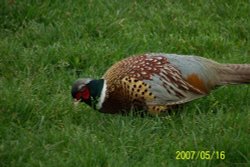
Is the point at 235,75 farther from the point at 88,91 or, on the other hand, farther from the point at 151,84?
the point at 88,91

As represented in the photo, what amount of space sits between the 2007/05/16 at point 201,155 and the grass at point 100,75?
3cm

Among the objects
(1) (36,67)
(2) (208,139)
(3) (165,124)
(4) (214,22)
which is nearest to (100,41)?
(1) (36,67)

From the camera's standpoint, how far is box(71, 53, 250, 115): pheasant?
4992mm

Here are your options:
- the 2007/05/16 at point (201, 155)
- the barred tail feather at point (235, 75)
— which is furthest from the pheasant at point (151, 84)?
the 2007/05/16 at point (201, 155)

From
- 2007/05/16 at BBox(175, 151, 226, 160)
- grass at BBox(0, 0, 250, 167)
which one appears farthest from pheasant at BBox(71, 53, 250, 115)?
2007/05/16 at BBox(175, 151, 226, 160)

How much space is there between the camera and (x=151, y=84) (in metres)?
5.01

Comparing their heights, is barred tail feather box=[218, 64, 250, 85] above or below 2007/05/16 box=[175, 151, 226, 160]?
above

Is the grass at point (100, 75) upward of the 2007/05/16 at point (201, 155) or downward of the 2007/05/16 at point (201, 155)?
upward

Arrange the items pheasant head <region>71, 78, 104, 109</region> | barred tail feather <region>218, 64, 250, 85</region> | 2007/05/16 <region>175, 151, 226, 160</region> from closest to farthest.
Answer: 2007/05/16 <region>175, 151, 226, 160</region> → pheasant head <region>71, 78, 104, 109</region> → barred tail feather <region>218, 64, 250, 85</region>

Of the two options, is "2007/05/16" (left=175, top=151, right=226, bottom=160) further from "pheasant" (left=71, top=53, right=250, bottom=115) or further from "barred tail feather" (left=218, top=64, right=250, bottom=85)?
"barred tail feather" (left=218, top=64, right=250, bottom=85)

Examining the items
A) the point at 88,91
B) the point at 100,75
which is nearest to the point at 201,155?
the point at 88,91

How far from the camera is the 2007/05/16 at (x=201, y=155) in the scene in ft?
14.1

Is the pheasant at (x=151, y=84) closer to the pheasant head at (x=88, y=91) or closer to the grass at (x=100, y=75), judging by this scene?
the pheasant head at (x=88, y=91)

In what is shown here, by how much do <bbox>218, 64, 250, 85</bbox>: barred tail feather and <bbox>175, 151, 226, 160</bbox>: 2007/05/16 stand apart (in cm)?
99
